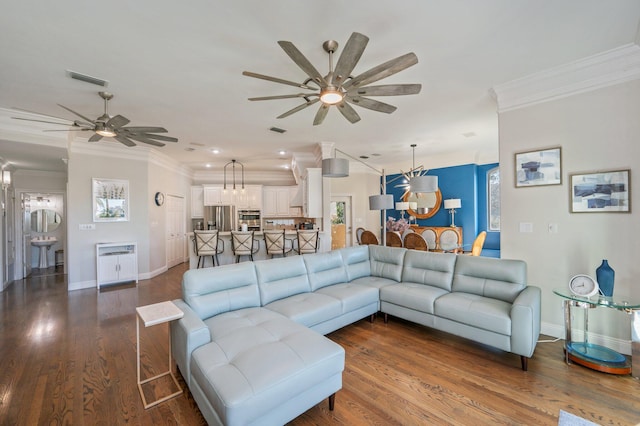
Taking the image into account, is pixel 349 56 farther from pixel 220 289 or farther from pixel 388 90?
pixel 220 289

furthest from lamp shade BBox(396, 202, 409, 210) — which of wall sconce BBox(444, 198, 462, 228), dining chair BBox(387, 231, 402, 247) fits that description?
dining chair BBox(387, 231, 402, 247)

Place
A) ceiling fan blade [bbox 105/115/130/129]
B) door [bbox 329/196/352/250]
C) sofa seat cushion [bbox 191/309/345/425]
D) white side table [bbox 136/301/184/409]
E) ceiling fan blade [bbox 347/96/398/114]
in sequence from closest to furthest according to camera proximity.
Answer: sofa seat cushion [bbox 191/309/345/425]
white side table [bbox 136/301/184/409]
ceiling fan blade [bbox 347/96/398/114]
ceiling fan blade [bbox 105/115/130/129]
door [bbox 329/196/352/250]

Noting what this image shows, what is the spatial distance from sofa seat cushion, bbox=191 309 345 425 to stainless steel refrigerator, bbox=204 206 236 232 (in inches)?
268

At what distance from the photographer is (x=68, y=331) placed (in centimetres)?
330

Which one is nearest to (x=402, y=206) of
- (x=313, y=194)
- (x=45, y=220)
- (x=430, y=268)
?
(x=313, y=194)

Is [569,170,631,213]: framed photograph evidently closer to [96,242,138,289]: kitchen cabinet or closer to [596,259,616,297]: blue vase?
[596,259,616,297]: blue vase

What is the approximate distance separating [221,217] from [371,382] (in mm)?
7471

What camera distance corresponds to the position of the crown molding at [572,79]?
103 inches

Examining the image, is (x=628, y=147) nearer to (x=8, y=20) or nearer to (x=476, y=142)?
(x=476, y=142)

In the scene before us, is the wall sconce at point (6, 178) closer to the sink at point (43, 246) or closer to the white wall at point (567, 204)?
A: the sink at point (43, 246)

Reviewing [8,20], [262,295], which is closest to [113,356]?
[262,295]

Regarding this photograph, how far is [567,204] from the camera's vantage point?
299cm

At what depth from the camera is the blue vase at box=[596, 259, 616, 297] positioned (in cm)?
247

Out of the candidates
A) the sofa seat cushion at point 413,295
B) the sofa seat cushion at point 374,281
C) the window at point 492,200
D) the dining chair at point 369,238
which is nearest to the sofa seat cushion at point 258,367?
the sofa seat cushion at point 413,295
